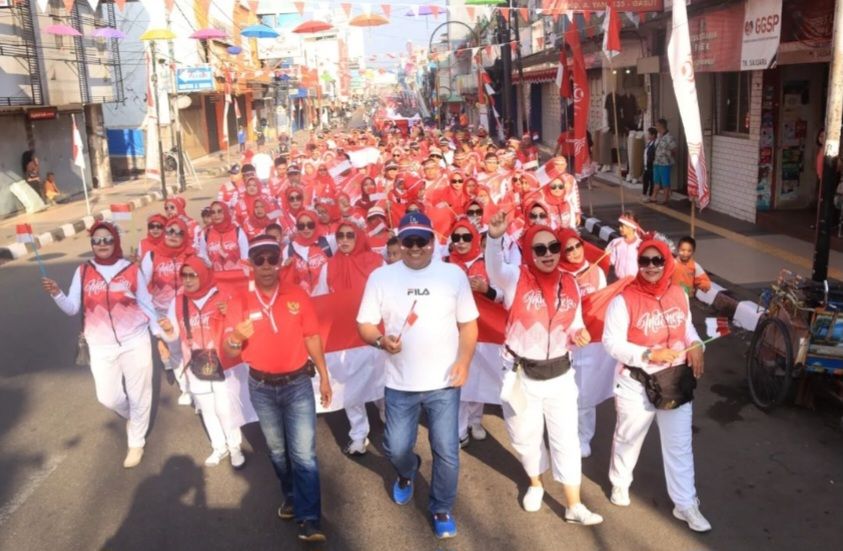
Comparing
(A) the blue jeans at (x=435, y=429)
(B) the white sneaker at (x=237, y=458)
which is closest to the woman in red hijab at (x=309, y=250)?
(B) the white sneaker at (x=237, y=458)

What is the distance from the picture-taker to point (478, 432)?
6.17m

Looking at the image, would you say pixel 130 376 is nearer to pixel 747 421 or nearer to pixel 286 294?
pixel 286 294

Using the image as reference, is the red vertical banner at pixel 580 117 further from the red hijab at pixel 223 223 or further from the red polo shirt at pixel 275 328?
the red polo shirt at pixel 275 328

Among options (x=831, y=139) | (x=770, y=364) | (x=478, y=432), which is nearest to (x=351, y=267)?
(x=478, y=432)

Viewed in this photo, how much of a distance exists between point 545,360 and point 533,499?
0.94 meters

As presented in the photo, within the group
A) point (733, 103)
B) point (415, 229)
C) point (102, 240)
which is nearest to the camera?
point (415, 229)

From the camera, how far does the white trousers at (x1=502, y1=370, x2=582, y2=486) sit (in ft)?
15.4

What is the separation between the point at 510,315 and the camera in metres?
4.82

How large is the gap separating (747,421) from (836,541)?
1.84 m

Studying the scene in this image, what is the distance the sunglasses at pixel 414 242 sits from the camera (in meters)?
4.38

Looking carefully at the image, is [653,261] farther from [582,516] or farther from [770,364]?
[770,364]

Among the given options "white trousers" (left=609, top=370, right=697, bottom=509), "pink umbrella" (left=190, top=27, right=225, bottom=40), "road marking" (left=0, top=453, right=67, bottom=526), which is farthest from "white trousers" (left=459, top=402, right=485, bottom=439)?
"pink umbrella" (left=190, top=27, right=225, bottom=40)

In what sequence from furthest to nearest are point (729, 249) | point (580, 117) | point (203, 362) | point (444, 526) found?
point (580, 117)
point (729, 249)
point (203, 362)
point (444, 526)

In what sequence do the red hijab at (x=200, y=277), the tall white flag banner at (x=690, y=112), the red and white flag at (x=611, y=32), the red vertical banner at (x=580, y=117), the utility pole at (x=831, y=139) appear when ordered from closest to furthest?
the red hijab at (x=200, y=277), the tall white flag banner at (x=690, y=112), the utility pole at (x=831, y=139), the red and white flag at (x=611, y=32), the red vertical banner at (x=580, y=117)
